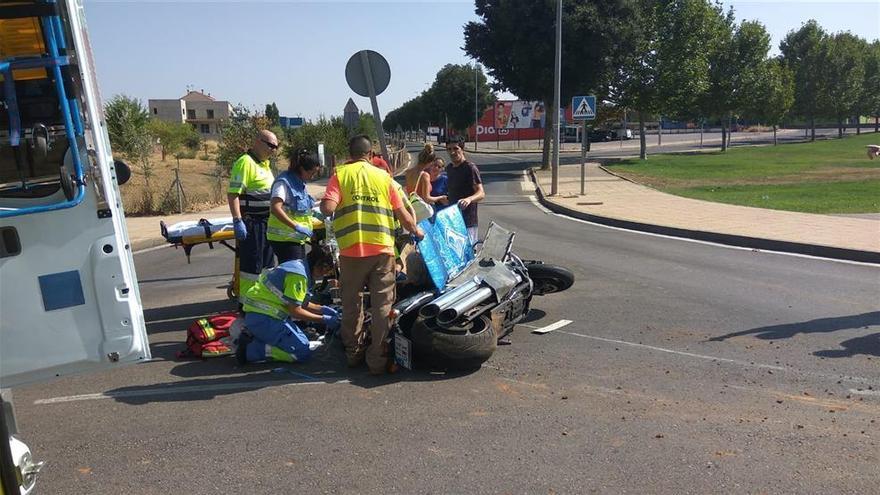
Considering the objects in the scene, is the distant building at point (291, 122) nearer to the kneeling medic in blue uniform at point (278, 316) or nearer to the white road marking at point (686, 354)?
the kneeling medic in blue uniform at point (278, 316)

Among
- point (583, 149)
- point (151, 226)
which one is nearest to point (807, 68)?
point (583, 149)

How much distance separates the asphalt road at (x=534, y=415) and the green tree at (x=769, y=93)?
41.0 m

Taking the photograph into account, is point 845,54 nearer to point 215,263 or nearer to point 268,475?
point 215,263

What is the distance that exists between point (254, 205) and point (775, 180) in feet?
70.0

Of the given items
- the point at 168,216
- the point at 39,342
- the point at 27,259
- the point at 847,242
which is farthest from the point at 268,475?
the point at 168,216

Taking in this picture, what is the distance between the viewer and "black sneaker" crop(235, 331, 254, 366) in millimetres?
5473

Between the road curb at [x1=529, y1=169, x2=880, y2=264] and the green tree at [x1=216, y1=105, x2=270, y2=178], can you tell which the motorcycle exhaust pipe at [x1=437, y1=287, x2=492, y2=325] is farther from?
the green tree at [x1=216, y1=105, x2=270, y2=178]

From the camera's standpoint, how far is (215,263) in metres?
11.1

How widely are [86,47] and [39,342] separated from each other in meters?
1.36

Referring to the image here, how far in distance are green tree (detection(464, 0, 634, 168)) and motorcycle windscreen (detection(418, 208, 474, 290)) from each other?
24.8 meters

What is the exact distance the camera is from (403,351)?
16.8 feet

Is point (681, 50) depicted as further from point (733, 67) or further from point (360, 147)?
point (360, 147)

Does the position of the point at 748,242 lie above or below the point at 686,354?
below

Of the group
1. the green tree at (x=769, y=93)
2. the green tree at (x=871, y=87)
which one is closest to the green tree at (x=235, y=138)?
the green tree at (x=769, y=93)
